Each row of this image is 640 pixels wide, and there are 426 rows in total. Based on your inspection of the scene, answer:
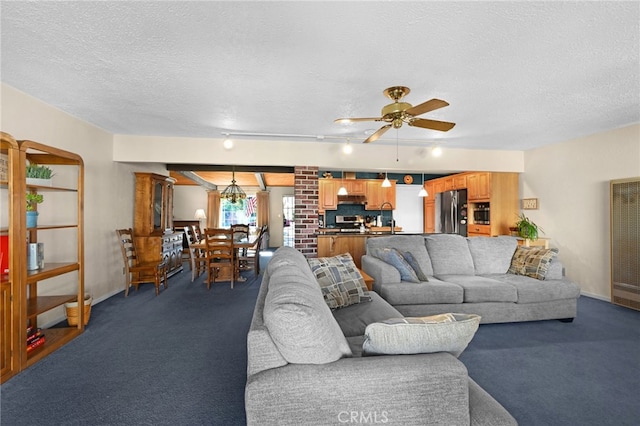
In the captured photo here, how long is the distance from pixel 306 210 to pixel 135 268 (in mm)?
2759

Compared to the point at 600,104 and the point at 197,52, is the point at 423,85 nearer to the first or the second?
the point at 197,52

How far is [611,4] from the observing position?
1.57 meters

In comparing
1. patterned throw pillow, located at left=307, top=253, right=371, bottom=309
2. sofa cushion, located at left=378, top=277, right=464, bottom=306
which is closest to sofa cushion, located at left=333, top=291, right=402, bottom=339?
patterned throw pillow, located at left=307, top=253, right=371, bottom=309

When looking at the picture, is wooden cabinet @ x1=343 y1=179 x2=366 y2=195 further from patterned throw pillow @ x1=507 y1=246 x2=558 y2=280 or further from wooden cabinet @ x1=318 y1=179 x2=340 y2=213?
patterned throw pillow @ x1=507 y1=246 x2=558 y2=280

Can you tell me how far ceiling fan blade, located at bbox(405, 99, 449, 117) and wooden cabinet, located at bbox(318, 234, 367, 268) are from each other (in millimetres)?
2724

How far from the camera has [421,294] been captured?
2984 mm

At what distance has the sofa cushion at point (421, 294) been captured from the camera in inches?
117

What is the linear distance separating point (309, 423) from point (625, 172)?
16.7ft

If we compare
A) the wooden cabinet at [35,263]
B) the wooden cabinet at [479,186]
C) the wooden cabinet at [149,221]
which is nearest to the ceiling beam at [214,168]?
the wooden cabinet at [149,221]

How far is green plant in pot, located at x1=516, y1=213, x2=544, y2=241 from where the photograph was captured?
475cm

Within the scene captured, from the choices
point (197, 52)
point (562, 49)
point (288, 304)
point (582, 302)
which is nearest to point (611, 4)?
point (562, 49)

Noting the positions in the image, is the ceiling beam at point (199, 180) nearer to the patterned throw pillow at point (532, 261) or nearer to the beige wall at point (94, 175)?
the beige wall at point (94, 175)

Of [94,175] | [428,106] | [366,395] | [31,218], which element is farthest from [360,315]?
[94,175]

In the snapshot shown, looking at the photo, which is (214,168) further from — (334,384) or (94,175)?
(334,384)
